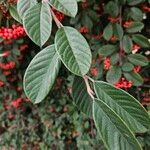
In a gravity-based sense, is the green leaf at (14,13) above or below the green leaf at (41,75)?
below

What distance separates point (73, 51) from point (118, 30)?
3.26ft

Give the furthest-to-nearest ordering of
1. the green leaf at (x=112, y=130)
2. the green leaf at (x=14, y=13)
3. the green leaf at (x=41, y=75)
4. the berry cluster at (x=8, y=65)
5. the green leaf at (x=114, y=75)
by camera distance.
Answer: the berry cluster at (x=8, y=65) → the green leaf at (x=114, y=75) → the green leaf at (x=14, y=13) → the green leaf at (x=41, y=75) → the green leaf at (x=112, y=130)

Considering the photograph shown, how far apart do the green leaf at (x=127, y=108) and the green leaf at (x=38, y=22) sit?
175 mm

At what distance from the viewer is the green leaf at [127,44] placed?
1633 millimetres

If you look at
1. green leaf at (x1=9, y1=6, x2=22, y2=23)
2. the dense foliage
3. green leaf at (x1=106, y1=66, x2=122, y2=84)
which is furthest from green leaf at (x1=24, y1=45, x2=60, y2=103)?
green leaf at (x1=106, y1=66, x2=122, y2=84)

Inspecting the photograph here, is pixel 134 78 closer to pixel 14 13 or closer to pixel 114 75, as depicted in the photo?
pixel 114 75

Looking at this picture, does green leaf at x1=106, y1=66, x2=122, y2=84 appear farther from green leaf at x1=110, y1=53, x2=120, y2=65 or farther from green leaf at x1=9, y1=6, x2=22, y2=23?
green leaf at x1=9, y1=6, x2=22, y2=23

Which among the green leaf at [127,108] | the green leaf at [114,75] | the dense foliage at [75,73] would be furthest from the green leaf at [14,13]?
the green leaf at [114,75]

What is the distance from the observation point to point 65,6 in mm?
786

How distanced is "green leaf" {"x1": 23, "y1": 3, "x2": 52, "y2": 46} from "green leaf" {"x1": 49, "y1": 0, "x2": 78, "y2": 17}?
0.02 m

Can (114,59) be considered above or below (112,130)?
below

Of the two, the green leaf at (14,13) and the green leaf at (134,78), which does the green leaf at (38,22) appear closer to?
the green leaf at (14,13)

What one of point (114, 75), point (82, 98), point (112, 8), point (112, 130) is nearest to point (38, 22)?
point (82, 98)

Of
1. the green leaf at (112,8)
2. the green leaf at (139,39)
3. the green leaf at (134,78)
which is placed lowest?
the green leaf at (134,78)
